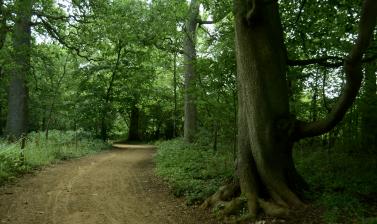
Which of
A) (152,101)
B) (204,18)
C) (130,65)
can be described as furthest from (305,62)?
(152,101)

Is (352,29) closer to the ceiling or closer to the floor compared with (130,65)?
closer to the floor

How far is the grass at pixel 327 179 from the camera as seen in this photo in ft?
19.1

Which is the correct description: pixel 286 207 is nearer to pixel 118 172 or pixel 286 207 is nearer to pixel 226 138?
pixel 226 138

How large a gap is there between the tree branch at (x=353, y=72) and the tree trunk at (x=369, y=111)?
4.10 m

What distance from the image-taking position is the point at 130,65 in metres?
28.1

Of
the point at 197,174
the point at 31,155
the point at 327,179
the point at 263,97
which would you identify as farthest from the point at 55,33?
the point at 327,179

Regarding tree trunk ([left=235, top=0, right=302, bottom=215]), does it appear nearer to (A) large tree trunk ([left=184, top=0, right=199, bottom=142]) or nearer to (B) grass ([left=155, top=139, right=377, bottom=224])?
(B) grass ([left=155, top=139, right=377, bottom=224])

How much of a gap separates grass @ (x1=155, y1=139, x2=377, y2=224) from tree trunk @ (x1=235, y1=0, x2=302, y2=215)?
2.18ft

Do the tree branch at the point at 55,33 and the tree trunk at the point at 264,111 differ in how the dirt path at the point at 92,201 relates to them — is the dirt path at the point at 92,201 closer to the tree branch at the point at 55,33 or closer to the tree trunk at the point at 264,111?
the tree trunk at the point at 264,111

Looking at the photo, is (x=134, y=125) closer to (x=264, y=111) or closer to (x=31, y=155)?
(x=31, y=155)

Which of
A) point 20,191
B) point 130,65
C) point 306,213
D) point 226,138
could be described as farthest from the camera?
point 130,65

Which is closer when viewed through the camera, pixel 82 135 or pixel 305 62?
pixel 305 62

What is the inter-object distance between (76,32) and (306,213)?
1419 centimetres

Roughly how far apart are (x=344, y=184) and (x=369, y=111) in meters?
3.66
